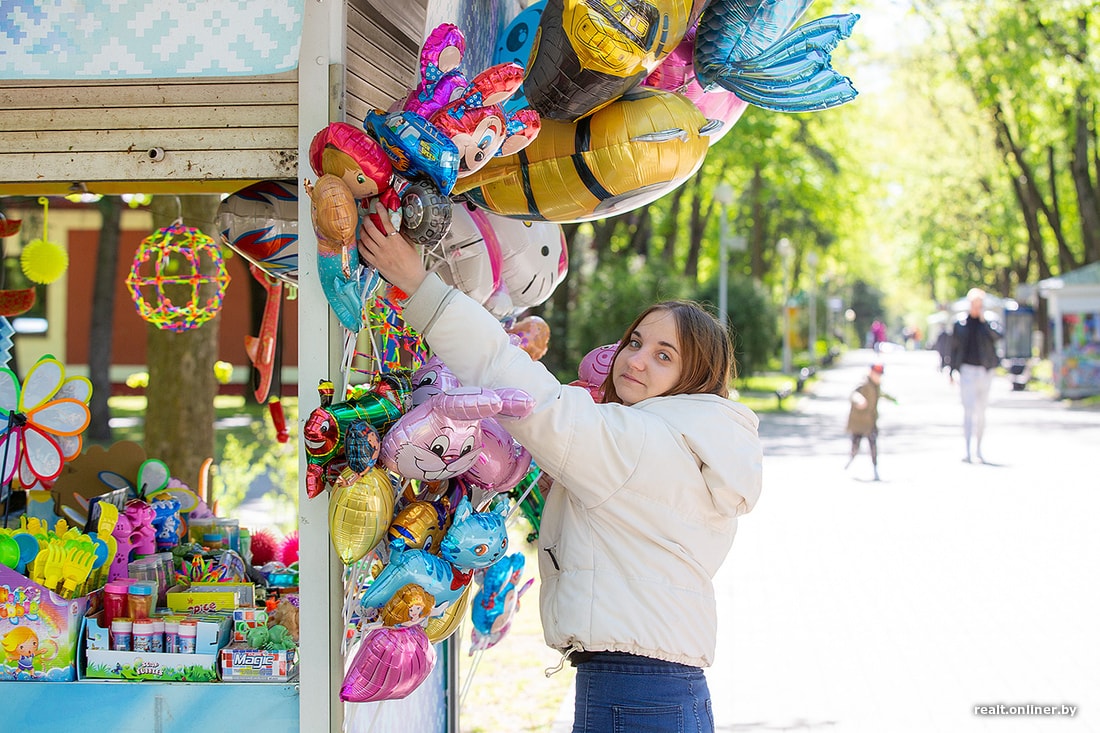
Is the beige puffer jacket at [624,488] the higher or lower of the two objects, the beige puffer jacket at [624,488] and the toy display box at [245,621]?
the higher

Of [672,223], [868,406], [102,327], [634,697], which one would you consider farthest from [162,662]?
[672,223]

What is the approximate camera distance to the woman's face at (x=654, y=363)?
8.00ft

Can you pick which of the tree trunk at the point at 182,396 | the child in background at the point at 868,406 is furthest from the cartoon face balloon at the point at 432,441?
the child in background at the point at 868,406

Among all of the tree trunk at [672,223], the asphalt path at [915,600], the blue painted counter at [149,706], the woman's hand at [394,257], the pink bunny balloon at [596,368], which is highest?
the tree trunk at [672,223]

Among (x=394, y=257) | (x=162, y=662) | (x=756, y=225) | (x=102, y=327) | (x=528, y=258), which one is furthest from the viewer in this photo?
(x=756, y=225)

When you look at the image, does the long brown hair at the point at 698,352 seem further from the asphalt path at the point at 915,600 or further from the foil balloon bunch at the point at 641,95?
the asphalt path at the point at 915,600

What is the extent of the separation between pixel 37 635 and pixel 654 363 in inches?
70.4

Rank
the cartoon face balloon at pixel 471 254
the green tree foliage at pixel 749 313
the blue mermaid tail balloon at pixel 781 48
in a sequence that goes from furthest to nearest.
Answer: the green tree foliage at pixel 749 313
the cartoon face balloon at pixel 471 254
the blue mermaid tail balloon at pixel 781 48

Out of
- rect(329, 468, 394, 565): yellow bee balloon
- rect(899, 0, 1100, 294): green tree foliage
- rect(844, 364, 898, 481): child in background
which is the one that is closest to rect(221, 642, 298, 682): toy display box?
rect(329, 468, 394, 565): yellow bee balloon

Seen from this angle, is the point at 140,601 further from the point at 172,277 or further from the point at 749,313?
the point at 749,313

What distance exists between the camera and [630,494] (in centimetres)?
229

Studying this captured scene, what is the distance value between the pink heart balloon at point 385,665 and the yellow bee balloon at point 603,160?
1121mm

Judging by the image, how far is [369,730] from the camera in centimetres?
292

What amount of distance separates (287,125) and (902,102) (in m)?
33.6
